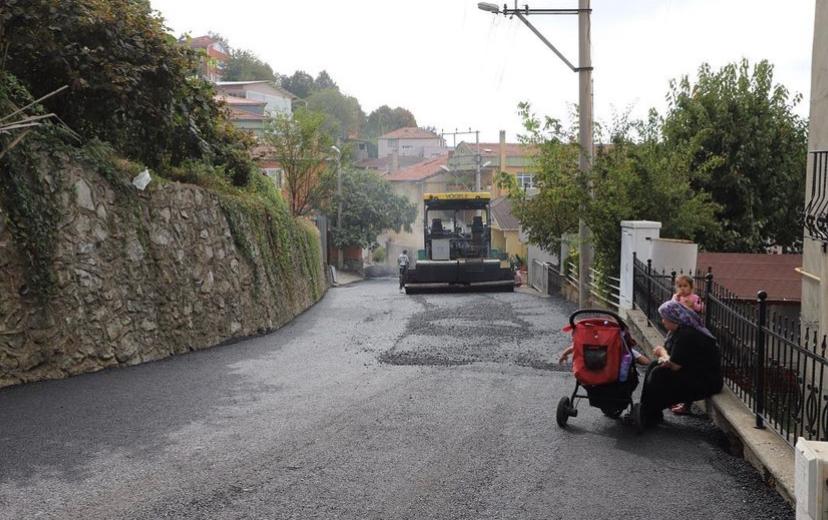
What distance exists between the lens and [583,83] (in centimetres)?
1784

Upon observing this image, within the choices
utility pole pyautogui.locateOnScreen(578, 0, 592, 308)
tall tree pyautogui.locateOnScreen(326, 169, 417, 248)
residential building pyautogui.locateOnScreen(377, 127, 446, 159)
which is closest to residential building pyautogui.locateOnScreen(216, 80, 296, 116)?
tall tree pyautogui.locateOnScreen(326, 169, 417, 248)

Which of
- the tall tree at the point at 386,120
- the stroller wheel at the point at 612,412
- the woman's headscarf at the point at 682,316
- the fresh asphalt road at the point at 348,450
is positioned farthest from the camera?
the tall tree at the point at 386,120

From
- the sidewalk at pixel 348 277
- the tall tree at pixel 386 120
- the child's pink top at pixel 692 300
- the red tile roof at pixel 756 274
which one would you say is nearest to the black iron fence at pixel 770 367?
the child's pink top at pixel 692 300

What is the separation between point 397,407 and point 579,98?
11.0m

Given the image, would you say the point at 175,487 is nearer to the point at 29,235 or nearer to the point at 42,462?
the point at 42,462

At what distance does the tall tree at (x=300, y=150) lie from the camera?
149ft

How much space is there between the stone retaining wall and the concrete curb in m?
7.71

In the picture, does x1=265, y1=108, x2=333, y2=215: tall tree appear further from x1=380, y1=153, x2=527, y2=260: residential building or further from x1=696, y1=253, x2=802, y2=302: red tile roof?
x1=696, y1=253, x2=802, y2=302: red tile roof

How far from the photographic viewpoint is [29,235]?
34.4ft

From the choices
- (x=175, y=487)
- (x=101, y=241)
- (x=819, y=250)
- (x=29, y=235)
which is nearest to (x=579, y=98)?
(x=819, y=250)

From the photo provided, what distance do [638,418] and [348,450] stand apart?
8.52 ft

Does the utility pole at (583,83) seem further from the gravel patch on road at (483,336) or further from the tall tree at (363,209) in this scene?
the tall tree at (363,209)

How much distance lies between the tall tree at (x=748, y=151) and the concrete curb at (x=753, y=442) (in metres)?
11.6

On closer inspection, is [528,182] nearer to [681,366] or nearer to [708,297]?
[708,297]
